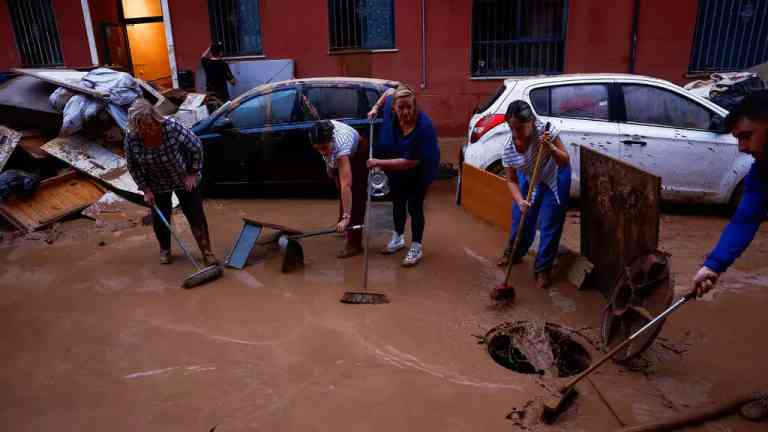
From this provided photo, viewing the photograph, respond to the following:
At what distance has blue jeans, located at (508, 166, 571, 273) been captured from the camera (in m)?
4.28

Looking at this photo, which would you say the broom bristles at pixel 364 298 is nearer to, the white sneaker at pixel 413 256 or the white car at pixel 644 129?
the white sneaker at pixel 413 256

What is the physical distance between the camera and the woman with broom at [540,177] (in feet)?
13.5

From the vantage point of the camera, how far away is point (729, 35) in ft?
33.1

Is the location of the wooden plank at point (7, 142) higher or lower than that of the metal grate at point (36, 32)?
lower

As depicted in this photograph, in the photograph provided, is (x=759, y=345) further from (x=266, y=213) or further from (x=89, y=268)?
(x=89, y=268)

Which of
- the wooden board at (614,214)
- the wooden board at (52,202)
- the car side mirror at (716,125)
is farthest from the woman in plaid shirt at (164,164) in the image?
the car side mirror at (716,125)

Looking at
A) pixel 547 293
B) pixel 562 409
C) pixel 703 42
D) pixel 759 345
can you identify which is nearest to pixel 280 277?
pixel 547 293

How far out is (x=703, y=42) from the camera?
1016cm

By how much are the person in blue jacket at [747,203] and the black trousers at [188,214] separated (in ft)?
14.2

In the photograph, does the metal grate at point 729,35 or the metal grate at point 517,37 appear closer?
the metal grate at point 729,35

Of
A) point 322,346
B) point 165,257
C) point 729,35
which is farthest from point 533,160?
point 729,35

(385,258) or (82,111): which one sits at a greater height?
(82,111)

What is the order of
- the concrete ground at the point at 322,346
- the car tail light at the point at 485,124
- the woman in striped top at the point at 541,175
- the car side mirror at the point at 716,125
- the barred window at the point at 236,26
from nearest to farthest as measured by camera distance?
the concrete ground at the point at 322,346
the woman in striped top at the point at 541,175
the car side mirror at the point at 716,125
the car tail light at the point at 485,124
the barred window at the point at 236,26

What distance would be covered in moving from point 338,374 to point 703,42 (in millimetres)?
10445
